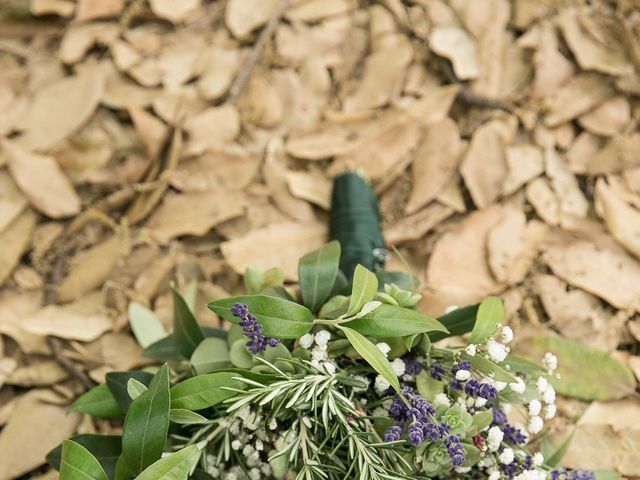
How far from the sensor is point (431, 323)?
76 cm

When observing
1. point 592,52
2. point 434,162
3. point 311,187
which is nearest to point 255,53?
point 311,187

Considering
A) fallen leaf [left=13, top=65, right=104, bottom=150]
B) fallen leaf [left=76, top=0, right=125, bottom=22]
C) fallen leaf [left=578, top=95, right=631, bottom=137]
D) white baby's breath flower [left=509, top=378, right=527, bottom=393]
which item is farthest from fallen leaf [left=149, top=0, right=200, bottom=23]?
white baby's breath flower [left=509, top=378, right=527, bottom=393]

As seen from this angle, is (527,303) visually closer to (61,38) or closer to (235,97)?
(235,97)

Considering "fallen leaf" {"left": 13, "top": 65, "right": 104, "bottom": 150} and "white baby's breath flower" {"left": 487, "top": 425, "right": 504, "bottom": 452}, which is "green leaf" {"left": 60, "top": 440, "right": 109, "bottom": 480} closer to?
"white baby's breath flower" {"left": 487, "top": 425, "right": 504, "bottom": 452}

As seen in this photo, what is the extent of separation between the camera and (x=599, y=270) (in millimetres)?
1160

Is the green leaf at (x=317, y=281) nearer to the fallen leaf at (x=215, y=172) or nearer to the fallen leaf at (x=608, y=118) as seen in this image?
the fallen leaf at (x=215, y=172)

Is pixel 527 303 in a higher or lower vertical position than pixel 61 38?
lower

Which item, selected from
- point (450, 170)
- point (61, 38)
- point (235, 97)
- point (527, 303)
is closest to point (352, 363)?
point (527, 303)

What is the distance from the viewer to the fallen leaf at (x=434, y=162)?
127cm

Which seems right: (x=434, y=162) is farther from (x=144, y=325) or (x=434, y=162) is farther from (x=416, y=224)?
(x=144, y=325)

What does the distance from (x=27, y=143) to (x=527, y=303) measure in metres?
0.94

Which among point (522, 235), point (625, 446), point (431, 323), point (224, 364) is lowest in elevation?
point (625, 446)

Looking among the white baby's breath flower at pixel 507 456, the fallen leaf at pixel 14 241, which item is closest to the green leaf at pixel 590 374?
the white baby's breath flower at pixel 507 456

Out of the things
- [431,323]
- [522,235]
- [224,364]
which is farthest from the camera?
[522,235]
